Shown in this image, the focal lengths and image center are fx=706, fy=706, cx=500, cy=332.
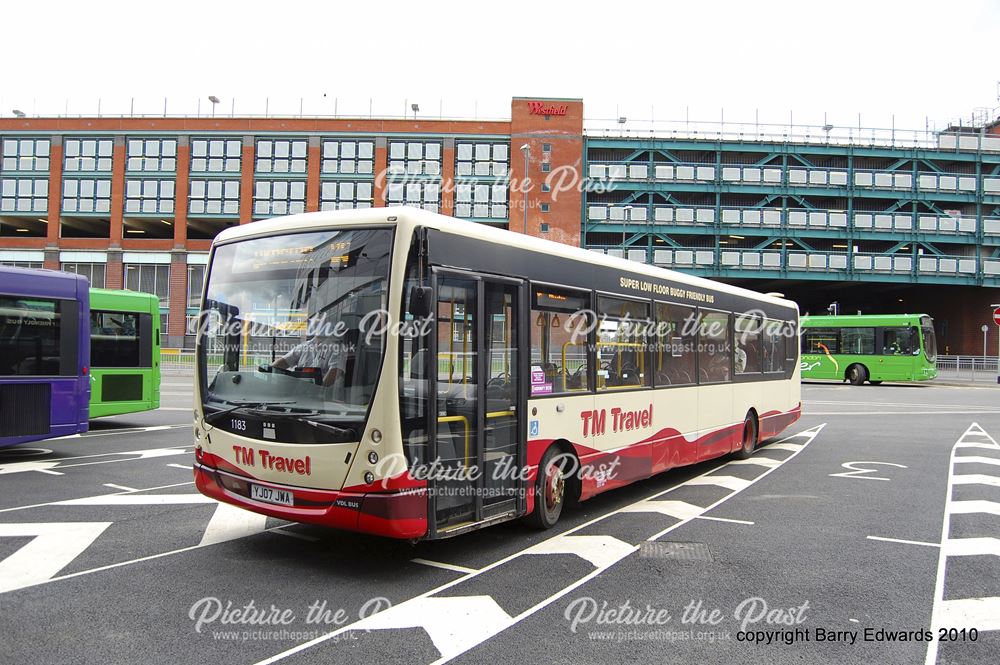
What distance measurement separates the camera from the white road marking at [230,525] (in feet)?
22.3

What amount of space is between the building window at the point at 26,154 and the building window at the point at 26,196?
105cm

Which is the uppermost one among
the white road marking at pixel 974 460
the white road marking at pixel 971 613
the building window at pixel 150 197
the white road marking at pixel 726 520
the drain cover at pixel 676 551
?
the building window at pixel 150 197

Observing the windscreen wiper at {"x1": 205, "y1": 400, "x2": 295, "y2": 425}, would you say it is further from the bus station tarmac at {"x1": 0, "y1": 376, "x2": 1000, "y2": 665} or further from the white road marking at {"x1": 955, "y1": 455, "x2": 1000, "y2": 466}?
the white road marking at {"x1": 955, "y1": 455, "x2": 1000, "y2": 466}

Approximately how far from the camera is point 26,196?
2191 inches

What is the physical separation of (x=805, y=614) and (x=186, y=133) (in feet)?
195

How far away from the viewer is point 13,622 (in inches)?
182

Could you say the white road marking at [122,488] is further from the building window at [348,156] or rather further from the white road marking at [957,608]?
the building window at [348,156]

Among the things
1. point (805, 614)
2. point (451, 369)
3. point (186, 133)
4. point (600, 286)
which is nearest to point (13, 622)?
point (451, 369)

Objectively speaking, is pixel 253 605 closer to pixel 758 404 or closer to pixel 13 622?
pixel 13 622

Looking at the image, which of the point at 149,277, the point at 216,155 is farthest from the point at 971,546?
the point at 149,277

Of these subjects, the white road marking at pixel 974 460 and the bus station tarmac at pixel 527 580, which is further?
the white road marking at pixel 974 460

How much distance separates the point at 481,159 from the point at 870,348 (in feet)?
109

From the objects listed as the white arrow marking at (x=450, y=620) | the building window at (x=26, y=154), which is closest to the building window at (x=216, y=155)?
the building window at (x=26, y=154)

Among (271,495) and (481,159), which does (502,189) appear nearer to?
(481,159)
